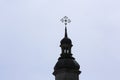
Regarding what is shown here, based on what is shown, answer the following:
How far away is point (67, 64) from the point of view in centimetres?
6888

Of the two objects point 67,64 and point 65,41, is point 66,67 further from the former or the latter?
point 65,41

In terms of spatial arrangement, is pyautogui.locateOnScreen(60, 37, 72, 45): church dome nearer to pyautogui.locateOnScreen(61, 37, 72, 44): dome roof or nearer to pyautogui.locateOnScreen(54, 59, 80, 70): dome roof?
pyautogui.locateOnScreen(61, 37, 72, 44): dome roof

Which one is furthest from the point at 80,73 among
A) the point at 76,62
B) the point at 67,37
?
the point at 67,37

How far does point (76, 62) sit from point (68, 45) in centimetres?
334

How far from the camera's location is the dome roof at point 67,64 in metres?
68.6

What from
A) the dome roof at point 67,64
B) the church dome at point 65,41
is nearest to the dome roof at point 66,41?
the church dome at point 65,41

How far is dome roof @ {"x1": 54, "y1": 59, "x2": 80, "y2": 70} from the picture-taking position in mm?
68562

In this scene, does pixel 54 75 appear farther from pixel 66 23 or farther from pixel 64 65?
pixel 66 23

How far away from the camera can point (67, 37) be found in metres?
73.4

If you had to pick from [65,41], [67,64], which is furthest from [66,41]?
[67,64]

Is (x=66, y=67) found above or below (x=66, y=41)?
below

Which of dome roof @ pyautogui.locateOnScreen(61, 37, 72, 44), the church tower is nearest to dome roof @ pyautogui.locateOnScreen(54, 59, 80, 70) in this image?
the church tower

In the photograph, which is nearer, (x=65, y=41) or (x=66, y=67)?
(x=66, y=67)

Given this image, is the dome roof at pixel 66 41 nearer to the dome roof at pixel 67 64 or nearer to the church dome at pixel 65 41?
the church dome at pixel 65 41
